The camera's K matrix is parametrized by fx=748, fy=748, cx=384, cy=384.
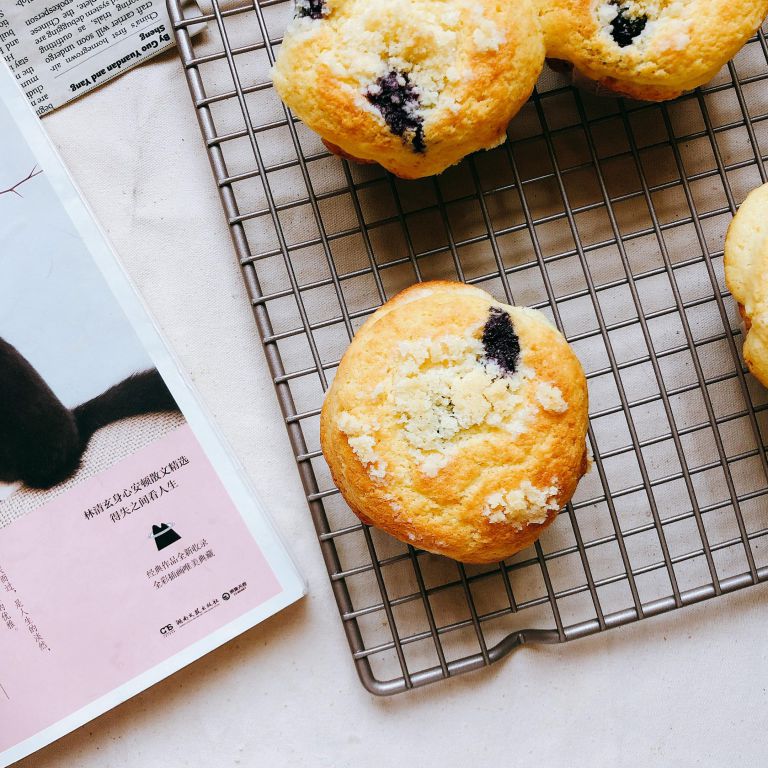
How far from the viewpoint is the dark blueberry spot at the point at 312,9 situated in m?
0.93

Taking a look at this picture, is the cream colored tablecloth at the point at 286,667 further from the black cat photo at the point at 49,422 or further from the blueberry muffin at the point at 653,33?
the blueberry muffin at the point at 653,33

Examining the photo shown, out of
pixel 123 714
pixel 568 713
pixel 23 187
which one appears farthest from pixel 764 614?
pixel 23 187

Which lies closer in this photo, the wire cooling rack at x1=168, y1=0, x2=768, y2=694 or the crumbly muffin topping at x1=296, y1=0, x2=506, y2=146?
the crumbly muffin topping at x1=296, y1=0, x2=506, y2=146

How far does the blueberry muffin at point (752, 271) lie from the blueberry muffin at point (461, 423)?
256 millimetres

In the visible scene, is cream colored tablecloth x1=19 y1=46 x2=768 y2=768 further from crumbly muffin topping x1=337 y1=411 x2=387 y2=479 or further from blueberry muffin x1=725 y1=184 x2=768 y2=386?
blueberry muffin x1=725 y1=184 x2=768 y2=386

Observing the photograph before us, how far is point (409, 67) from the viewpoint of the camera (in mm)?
925

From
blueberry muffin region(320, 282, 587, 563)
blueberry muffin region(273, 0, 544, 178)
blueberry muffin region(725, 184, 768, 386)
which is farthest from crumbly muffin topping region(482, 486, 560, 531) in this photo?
blueberry muffin region(273, 0, 544, 178)

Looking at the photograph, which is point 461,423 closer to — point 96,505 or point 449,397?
point 449,397

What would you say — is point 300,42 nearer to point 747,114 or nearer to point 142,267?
point 142,267

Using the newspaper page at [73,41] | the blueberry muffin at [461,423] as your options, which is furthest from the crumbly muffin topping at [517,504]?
the newspaper page at [73,41]

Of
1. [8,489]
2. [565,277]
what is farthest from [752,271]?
[8,489]

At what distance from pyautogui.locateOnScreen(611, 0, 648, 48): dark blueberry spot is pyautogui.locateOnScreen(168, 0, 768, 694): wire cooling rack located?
16 cm

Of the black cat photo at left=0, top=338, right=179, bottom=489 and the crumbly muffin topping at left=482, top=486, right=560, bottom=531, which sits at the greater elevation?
the black cat photo at left=0, top=338, right=179, bottom=489

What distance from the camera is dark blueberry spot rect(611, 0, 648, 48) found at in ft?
3.13
